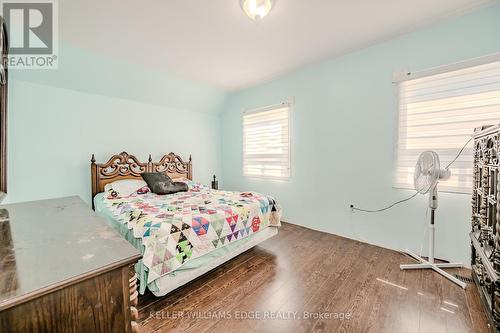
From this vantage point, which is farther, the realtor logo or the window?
the window

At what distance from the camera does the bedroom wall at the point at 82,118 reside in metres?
2.73

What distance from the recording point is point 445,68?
2.26 m

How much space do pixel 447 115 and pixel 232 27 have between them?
2577 mm

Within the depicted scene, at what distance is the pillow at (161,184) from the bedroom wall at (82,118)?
592 mm

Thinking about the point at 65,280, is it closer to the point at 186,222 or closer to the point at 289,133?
the point at 186,222

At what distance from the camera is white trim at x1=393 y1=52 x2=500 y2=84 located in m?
2.05

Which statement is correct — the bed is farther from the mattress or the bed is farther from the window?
the window

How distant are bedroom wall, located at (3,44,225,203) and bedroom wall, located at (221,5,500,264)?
6.66ft

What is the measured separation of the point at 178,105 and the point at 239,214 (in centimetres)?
291

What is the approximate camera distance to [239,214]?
2.33 metres

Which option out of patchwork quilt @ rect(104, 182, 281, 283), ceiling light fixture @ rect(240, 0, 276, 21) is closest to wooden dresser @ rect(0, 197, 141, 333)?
patchwork quilt @ rect(104, 182, 281, 283)

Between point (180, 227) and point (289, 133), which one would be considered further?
point (289, 133)

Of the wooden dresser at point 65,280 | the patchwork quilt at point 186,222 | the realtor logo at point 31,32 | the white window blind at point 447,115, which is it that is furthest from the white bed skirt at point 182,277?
the realtor logo at point 31,32

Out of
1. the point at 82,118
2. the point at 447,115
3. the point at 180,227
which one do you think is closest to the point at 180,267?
the point at 180,227
